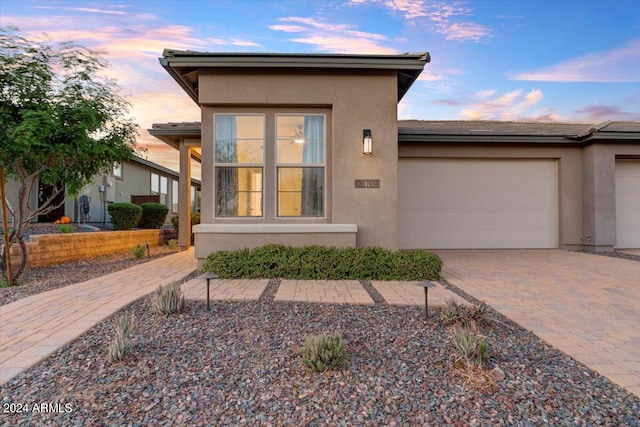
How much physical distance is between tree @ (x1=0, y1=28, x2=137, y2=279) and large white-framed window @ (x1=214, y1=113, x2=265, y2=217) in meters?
1.81

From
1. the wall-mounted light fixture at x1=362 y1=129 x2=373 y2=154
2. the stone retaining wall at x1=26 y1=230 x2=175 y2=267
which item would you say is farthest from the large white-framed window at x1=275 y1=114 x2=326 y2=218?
the stone retaining wall at x1=26 y1=230 x2=175 y2=267

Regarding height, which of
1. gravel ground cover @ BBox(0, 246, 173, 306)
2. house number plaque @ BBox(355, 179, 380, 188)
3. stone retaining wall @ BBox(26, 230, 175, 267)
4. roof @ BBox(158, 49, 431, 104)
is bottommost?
gravel ground cover @ BBox(0, 246, 173, 306)

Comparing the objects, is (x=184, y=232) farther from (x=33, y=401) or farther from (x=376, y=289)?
(x=33, y=401)

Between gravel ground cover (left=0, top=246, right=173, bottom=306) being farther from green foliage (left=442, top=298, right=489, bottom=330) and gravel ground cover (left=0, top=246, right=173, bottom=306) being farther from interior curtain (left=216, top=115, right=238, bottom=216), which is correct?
green foliage (left=442, top=298, right=489, bottom=330)

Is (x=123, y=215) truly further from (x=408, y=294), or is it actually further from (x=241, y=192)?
(x=408, y=294)

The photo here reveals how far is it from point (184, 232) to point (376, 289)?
7.31m


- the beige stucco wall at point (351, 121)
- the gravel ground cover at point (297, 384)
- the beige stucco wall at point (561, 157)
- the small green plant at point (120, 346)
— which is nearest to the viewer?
the gravel ground cover at point (297, 384)

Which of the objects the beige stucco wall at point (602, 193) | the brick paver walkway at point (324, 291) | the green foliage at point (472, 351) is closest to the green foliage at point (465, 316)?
the green foliage at point (472, 351)

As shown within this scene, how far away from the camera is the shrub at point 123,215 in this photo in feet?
37.1

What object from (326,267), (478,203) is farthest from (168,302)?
(478,203)

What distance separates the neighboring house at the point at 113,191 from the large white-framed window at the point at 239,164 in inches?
116

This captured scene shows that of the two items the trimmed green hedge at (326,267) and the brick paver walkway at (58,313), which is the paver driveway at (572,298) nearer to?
the trimmed green hedge at (326,267)

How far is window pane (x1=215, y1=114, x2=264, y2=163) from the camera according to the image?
6887mm

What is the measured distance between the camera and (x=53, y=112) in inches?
208
